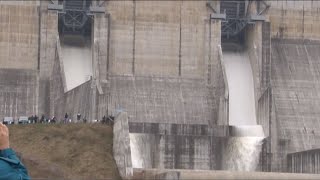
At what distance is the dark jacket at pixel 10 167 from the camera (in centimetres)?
303

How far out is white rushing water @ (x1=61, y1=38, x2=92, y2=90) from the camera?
153 ft

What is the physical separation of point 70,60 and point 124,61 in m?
3.15

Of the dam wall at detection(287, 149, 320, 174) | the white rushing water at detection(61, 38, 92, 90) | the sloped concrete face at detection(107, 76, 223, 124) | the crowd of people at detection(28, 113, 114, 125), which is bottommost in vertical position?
the dam wall at detection(287, 149, 320, 174)

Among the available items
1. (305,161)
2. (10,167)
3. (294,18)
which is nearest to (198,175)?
(305,161)

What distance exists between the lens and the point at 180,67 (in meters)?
47.9

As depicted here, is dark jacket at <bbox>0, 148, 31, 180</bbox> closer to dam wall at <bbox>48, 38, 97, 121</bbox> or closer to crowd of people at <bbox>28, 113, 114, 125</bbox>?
crowd of people at <bbox>28, 113, 114, 125</bbox>

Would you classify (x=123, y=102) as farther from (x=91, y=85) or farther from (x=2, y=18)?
(x=2, y=18)

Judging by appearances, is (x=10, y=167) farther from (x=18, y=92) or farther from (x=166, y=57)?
(x=166, y=57)

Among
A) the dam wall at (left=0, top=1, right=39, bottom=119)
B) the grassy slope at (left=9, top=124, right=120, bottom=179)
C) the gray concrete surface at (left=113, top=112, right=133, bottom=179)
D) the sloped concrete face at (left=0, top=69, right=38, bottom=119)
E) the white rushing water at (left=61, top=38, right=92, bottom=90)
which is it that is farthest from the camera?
the white rushing water at (left=61, top=38, right=92, bottom=90)

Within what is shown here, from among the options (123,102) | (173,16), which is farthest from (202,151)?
(173,16)

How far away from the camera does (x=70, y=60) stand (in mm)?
47625

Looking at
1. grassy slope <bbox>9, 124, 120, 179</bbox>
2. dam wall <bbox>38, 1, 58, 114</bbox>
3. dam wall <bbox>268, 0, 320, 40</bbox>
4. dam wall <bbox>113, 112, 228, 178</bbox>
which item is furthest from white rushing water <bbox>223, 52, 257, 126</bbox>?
grassy slope <bbox>9, 124, 120, 179</bbox>

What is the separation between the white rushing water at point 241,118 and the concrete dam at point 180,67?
0.06 metres

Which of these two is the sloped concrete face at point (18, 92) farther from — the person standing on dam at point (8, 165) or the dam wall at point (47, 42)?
the person standing on dam at point (8, 165)
